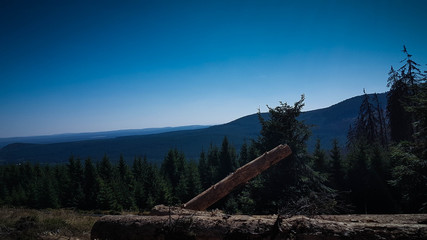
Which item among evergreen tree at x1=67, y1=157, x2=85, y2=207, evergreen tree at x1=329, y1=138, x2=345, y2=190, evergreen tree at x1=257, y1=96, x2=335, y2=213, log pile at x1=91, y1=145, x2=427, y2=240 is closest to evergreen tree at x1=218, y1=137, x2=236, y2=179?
evergreen tree at x1=329, y1=138, x2=345, y2=190

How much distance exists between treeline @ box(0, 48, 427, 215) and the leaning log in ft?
6.50

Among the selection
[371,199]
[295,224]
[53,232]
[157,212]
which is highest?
[295,224]

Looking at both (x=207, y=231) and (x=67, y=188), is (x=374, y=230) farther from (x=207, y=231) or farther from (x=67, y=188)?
(x=67, y=188)

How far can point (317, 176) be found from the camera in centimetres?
1242

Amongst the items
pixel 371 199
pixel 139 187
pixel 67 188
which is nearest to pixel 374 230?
pixel 371 199

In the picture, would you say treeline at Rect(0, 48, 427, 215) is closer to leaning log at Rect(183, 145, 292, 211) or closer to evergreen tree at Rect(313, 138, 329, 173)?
evergreen tree at Rect(313, 138, 329, 173)

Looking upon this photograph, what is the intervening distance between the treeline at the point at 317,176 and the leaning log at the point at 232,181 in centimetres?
→ 198

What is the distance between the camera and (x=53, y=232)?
694 centimetres

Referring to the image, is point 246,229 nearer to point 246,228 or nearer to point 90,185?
point 246,228

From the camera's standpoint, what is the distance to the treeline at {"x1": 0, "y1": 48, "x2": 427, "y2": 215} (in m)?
10.4

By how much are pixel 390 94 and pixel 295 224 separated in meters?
23.9

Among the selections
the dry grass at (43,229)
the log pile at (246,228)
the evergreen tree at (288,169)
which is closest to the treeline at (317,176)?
the evergreen tree at (288,169)

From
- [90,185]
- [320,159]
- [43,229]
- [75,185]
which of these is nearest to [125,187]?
[90,185]

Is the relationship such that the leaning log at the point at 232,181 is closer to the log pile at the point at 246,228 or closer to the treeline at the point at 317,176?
the treeline at the point at 317,176
